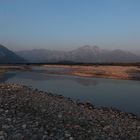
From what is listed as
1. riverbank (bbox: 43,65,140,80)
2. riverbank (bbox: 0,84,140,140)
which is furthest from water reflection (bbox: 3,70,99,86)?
riverbank (bbox: 0,84,140,140)

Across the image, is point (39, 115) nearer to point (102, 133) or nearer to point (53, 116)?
point (53, 116)

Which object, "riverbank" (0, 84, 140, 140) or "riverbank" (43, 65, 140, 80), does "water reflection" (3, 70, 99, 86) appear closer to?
"riverbank" (43, 65, 140, 80)

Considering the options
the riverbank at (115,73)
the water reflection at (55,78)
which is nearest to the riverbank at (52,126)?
the water reflection at (55,78)

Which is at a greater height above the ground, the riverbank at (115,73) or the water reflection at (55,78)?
the riverbank at (115,73)

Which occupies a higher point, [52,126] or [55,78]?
[52,126]

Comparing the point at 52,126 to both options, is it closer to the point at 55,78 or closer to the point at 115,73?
the point at 55,78

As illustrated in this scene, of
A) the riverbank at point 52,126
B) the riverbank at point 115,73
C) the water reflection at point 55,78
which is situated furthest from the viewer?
the riverbank at point 115,73

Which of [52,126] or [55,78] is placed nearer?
[52,126]

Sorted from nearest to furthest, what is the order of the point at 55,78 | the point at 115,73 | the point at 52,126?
the point at 52,126
the point at 55,78
the point at 115,73

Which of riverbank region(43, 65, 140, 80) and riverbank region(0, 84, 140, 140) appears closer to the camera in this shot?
riverbank region(0, 84, 140, 140)

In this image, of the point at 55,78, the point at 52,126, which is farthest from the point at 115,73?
the point at 52,126

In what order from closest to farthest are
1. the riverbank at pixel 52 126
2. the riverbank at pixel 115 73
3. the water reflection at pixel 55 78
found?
the riverbank at pixel 52 126, the water reflection at pixel 55 78, the riverbank at pixel 115 73

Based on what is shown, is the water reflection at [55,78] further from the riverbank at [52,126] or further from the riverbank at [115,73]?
the riverbank at [52,126]

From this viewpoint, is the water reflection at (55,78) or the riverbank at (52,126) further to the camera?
the water reflection at (55,78)
